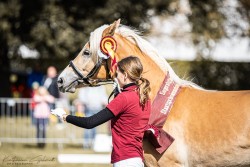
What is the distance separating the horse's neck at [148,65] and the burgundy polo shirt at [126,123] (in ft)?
3.55

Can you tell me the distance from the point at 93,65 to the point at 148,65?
0.72 m

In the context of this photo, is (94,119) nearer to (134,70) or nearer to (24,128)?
(134,70)

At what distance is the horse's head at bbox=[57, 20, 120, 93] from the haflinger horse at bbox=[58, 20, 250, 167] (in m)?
0.01

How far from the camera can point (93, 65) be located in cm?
734

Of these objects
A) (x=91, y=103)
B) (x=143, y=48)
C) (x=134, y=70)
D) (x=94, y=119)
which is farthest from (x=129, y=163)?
(x=91, y=103)

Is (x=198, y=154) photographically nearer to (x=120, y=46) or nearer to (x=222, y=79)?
(x=120, y=46)

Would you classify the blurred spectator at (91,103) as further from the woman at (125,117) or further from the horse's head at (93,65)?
the woman at (125,117)

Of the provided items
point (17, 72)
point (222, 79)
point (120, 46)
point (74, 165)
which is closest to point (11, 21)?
point (17, 72)

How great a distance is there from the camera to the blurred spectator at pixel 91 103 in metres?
15.5

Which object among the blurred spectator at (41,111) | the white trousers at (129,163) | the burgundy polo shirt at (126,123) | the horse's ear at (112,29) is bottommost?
the blurred spectator at (41,111)

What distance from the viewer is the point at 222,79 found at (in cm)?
2673

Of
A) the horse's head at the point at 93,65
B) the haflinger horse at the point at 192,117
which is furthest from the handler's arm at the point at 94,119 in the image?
the horse's head at the point at 93,65

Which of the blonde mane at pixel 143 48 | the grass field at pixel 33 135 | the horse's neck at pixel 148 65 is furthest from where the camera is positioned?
the grass field at pixel 33 135

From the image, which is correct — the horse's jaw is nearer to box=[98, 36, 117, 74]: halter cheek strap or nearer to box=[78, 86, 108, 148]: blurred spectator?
box=[98, 36, 117, 74]: halter cheek strap
